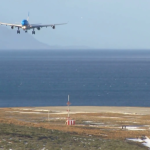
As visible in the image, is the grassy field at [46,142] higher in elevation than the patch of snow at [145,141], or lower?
higher

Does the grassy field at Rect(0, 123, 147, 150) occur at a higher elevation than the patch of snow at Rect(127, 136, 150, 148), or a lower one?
higher

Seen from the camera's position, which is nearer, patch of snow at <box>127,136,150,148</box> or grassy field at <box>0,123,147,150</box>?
grassy field at <box>0,123,147,150</box>

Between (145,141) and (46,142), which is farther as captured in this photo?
(145,141)

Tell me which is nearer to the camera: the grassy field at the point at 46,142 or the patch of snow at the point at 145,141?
the grassy field at the point at 46,142

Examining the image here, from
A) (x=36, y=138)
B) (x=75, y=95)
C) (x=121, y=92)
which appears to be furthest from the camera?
(x=121, y=92)

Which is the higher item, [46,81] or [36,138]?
[46,81]

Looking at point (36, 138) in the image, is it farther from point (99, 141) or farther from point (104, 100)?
point (104, 100)

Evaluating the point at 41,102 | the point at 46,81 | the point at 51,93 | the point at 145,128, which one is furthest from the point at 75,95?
the point at 145,128

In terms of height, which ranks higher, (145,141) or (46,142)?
(46,142)
